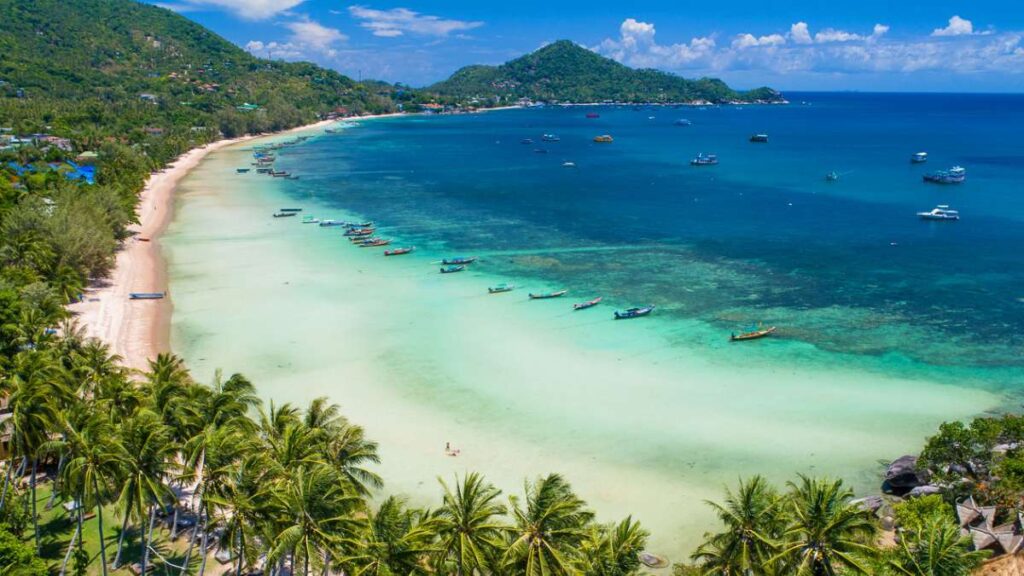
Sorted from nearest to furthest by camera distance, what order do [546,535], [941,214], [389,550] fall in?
[546,535], [389,550], [941,214]

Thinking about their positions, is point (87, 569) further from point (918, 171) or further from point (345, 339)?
point (918, 171)

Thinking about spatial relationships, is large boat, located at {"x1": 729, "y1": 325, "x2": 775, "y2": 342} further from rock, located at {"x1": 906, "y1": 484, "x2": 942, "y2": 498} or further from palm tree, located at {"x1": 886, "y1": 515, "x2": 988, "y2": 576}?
palm tree, located at {"x1": 886, "y1": 515, "x2": 988, "y2": 576}

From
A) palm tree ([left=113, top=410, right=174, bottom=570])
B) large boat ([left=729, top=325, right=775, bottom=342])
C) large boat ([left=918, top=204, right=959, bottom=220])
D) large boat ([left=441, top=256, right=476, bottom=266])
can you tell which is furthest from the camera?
large boat ([left=918, top=204, right=959, bottom=220])

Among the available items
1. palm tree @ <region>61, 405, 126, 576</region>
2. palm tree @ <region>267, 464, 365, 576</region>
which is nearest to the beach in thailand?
palm tree @ <region>267, 464, 365, 576</region>

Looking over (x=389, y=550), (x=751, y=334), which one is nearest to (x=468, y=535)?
(x=389, y=550)

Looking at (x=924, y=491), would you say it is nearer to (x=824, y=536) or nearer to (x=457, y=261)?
(x=824, y=536)
